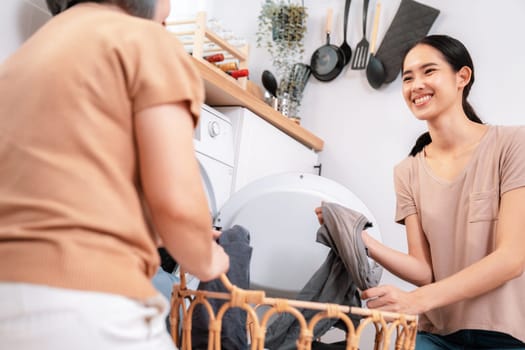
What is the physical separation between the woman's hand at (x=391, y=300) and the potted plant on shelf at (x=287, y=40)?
1385 millimetres

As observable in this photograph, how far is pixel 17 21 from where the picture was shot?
1.09m

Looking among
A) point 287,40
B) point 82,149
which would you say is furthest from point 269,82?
point 82,149

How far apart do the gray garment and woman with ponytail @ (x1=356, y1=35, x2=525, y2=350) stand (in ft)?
0.23

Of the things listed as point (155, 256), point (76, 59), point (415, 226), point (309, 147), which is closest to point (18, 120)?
point (76, 59)

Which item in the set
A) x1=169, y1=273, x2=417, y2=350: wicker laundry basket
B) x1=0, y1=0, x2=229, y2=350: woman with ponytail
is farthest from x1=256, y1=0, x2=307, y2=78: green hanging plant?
x1=0, y1=0, x2=229, y2=350: woman with ponytail

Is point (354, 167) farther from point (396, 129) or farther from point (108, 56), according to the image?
point (108, 56)

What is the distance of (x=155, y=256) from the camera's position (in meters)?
0.55

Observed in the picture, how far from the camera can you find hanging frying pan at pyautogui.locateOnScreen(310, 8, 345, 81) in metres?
2.31

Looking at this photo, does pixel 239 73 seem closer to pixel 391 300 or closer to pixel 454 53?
pixel 454 53

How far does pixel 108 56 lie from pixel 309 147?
1796mm

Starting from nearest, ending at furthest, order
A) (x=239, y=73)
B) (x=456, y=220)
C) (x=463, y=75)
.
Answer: (x=456, y=220) < (x=463, y=75) < (x=239, y=73)

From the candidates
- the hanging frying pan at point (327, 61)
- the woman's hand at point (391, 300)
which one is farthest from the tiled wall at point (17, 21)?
the hanging frying pan at point (327, 61)

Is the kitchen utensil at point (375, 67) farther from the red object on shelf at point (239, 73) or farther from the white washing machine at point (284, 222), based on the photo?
the white washing machine at point (284, 222)

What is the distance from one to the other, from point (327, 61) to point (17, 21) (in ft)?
4.88
